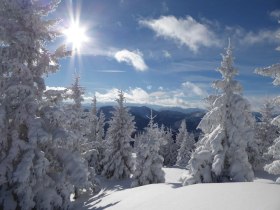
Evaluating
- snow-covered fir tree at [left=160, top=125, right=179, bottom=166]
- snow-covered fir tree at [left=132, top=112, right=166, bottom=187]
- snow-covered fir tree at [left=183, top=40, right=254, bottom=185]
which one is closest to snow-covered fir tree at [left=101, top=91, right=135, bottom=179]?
snow-covered fir tree at [left=132, top=112, right=166, bottom=187]

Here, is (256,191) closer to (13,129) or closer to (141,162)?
(13,129)

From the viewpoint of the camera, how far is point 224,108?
23344mm

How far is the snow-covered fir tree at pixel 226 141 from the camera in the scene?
2174 cm

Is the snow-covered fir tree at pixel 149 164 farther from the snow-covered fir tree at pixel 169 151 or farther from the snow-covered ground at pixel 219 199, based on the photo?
the snow-covered fir tree at pixel 169 151

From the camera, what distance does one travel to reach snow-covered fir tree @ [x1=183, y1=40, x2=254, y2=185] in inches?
856

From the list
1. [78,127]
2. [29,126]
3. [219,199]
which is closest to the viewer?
[219,199]

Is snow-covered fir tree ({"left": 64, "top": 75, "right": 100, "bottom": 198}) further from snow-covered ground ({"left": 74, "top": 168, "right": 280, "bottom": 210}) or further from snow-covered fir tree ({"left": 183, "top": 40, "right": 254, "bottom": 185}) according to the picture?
snow-covered fir tree ({"left": 183, "top": 40, "right": 254, "bottom": 185})

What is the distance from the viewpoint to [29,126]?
1709 cm

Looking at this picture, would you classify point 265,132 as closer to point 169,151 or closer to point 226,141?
point 226,141

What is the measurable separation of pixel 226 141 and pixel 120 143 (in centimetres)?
2261

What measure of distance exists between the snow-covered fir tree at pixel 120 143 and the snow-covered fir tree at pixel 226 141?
796 inches

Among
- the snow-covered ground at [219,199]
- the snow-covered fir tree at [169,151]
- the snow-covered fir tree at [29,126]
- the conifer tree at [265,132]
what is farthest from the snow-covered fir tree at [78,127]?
the snow-covered fir tree at [169,151]

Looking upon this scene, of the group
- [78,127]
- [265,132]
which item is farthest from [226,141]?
[265,132]

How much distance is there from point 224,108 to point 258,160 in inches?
855
